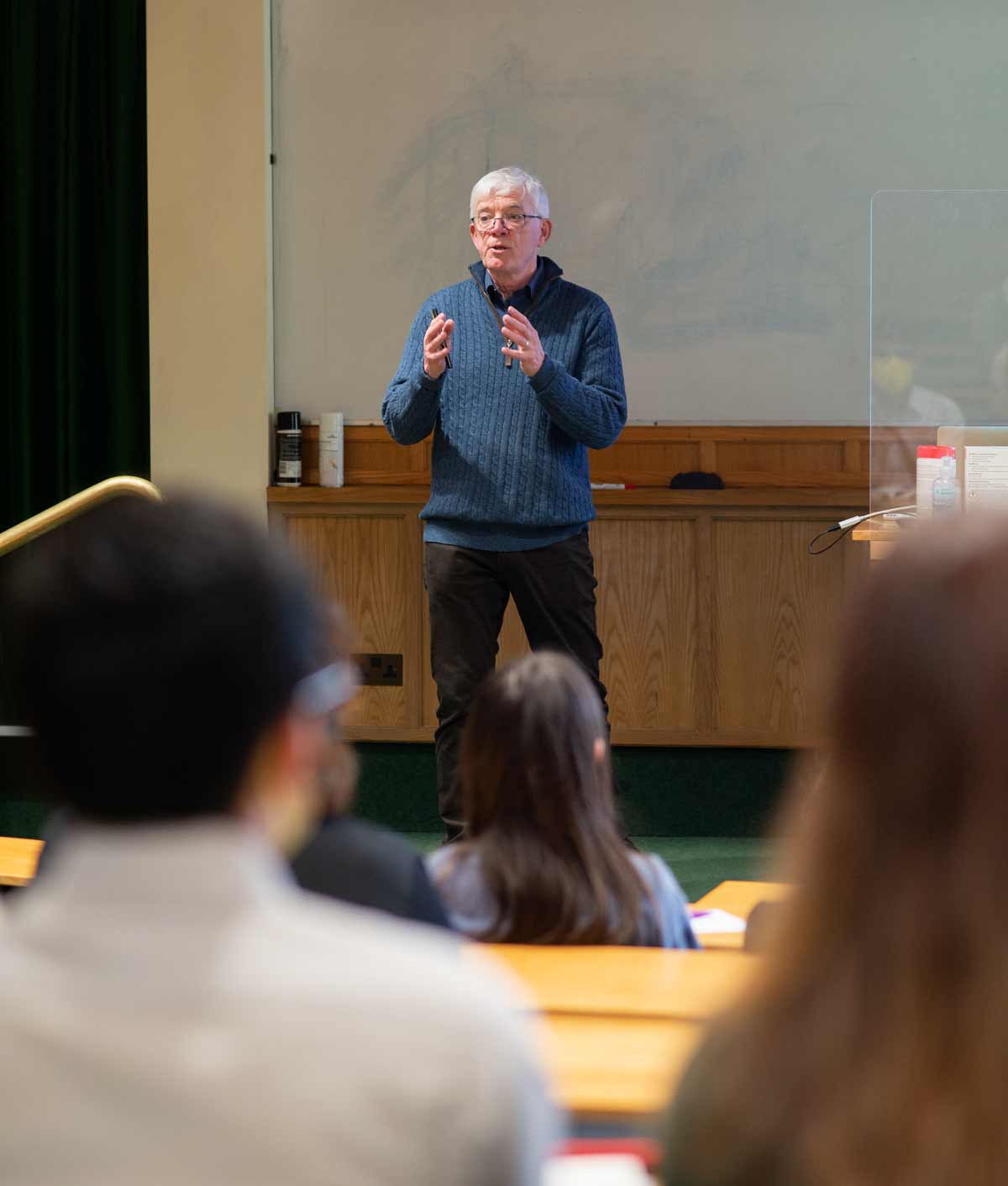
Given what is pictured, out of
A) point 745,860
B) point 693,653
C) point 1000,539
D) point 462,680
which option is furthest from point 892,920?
point 693,653

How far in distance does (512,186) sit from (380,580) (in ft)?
4.95

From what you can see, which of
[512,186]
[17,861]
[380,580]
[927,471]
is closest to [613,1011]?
[17,861]

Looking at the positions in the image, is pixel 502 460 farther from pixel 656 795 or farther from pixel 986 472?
pixel 656 795

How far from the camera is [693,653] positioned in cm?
495

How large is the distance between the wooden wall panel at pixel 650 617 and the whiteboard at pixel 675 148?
406mm

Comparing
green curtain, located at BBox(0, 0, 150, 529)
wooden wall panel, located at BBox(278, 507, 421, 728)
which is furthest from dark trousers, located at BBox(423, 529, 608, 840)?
green curtain, located at BBox(0, 0, 150, 529)

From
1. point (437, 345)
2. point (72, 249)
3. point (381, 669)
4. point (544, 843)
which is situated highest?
point (72, 249)

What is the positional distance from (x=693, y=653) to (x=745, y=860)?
72 centimetres

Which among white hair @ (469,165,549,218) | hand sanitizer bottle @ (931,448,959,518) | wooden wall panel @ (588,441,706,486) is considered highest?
white hair @ (469,165,549,218)

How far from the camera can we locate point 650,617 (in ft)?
16.3

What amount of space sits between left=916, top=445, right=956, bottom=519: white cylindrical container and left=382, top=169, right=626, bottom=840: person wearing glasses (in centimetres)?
75

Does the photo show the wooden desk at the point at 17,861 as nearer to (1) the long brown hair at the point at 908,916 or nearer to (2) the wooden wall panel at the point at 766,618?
(1) the long brown hair at the point at 908,916

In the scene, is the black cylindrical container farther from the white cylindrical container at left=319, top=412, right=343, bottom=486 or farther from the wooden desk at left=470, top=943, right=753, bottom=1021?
the wooden desk at left=470, top=943, right=753, bottom=1021

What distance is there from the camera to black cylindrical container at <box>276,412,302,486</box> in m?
5.03
